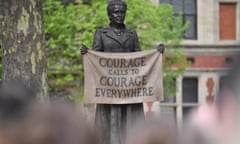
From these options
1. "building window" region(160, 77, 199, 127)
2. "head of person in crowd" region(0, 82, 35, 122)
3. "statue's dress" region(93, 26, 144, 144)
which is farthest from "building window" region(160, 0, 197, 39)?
"head of person in crowd" region(0, 82, 35, 122)

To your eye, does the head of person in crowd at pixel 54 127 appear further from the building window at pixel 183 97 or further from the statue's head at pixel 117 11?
the building window at pixel 183 97

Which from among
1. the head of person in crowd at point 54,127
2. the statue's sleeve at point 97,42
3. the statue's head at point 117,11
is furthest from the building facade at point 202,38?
the head of person in crowd at point 54,127

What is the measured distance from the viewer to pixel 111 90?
17.2 feet

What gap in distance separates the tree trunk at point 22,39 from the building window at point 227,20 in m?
14.4

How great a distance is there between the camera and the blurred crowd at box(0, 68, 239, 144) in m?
0.95

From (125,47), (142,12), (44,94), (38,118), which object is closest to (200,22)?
(142,12)

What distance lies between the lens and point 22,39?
8.00 m

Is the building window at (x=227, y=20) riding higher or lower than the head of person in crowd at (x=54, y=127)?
higher

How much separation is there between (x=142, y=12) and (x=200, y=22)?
7788 mm

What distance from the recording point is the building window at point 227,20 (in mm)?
21656

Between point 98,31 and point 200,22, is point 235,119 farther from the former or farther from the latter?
point 200,22

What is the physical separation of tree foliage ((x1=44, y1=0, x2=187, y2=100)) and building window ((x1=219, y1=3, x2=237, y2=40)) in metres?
6.84

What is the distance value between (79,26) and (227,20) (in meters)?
9.89

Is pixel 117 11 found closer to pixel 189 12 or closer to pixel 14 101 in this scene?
pixel 14 101
